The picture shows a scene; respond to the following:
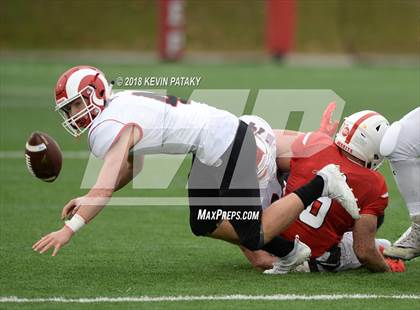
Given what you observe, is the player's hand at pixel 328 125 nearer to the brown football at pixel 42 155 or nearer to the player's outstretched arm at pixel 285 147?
the player's outstretched arm at pixel 285 147

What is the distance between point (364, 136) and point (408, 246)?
0.64 metres

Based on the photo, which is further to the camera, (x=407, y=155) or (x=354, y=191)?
(x=354, y=191)

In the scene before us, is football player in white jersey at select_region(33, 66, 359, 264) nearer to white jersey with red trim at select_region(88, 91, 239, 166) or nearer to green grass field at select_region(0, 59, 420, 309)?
white jersey with red trim at select_region(88, 91, 239, 166)

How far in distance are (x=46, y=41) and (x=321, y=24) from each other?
7433 millimetres

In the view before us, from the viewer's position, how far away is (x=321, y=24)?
27312 mm

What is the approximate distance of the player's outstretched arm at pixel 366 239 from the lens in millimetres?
5352

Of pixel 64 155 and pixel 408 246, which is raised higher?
pixel 408 246

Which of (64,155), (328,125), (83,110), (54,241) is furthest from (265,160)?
(64,155)

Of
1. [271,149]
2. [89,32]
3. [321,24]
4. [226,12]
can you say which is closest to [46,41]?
[89,32]

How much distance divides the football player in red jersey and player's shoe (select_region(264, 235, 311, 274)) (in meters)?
0.01

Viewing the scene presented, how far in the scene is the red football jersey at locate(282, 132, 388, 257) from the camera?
214 inches

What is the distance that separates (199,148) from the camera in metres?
5.34

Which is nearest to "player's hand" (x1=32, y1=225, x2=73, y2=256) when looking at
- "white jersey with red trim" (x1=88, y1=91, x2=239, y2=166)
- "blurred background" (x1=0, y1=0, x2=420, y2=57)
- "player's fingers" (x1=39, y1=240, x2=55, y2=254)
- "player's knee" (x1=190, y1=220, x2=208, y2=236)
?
"player's fingers" (x1=39, y1=240, x2=55, y2=254)

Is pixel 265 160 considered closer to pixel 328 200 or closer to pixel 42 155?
pixel 328 200
